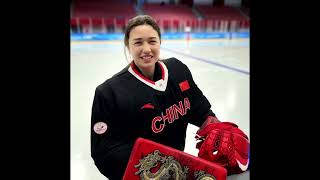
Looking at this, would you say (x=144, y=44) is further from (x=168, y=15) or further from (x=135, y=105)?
(x=168, y=15)

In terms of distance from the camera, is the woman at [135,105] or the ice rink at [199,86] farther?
the ice rink at [199,86]

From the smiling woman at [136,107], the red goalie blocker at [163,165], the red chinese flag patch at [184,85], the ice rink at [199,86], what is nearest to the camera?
the red goalie blocker at [163,165]

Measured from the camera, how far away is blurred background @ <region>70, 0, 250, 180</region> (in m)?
1.85

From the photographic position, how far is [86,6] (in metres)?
10.6

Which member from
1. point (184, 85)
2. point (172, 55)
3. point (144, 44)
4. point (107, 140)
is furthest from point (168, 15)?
point (107, 140)

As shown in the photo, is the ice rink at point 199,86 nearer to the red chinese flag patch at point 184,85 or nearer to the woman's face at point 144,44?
the red chinese flag patch at point 184,85

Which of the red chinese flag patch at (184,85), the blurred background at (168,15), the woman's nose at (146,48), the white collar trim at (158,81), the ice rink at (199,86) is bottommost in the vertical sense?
the ice rink at (199,86)

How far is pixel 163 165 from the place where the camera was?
901mm

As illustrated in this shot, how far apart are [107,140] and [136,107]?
0.17 metres

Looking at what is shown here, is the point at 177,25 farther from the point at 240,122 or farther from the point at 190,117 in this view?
the point at 190,117

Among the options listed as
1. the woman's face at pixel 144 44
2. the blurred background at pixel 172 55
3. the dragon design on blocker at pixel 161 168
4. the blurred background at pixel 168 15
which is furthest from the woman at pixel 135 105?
the blurred background at pixel 168 15

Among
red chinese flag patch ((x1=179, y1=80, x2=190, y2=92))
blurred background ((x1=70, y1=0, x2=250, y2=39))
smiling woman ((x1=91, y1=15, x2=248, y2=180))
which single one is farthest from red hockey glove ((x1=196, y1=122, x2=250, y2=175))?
blurred background ((x1=70, y1=0, x2=250, y2=39))

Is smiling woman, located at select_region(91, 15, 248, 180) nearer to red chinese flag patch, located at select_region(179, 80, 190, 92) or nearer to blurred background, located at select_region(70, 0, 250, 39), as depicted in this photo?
red chinese flag patch, located at select_region(179, 80, 190, 92)

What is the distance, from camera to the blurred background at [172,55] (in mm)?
1848
